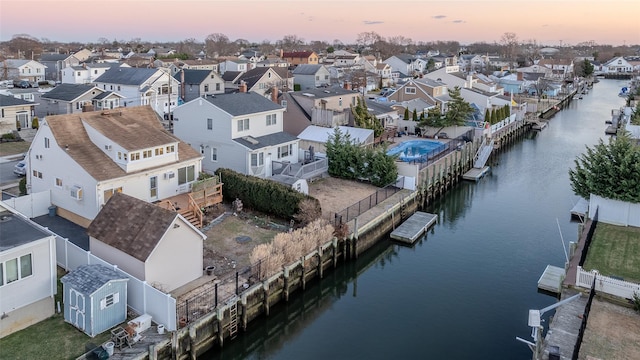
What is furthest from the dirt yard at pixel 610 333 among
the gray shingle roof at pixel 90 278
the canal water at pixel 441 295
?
the gray shingle roof at pixel 90 278

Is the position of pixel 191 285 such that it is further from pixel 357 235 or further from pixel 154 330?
pixel 357 235

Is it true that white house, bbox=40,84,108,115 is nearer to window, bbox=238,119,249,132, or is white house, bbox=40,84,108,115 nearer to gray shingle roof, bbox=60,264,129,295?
window, bbox=238,119,249,132

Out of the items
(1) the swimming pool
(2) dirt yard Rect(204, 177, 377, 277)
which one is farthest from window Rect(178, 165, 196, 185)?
(1) the swimming pool

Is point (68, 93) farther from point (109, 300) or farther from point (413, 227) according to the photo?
point (109, 300)

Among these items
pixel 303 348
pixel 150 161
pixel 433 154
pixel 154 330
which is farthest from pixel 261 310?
pixel 433 154

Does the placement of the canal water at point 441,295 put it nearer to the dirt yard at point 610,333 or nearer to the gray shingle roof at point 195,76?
the dirt yard at point 610,333
